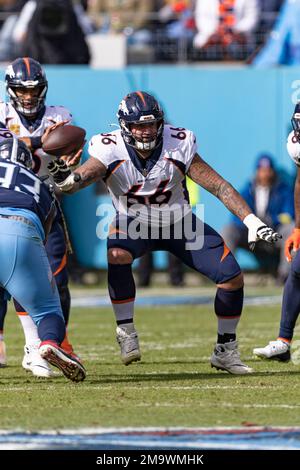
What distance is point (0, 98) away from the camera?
325 inches

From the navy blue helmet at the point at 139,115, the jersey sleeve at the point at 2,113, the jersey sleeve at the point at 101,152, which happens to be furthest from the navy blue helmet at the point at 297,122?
the jersey sleeve at the point at 2,113

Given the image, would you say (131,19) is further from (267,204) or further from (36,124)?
(36,124)

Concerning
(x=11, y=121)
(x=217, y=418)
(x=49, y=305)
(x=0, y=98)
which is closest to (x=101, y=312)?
(x=0, y=98)

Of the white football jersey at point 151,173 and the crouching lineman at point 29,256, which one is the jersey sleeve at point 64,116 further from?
the crouching lineman at point 29,256

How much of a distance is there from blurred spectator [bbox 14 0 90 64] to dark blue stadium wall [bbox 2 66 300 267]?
0.85 feet

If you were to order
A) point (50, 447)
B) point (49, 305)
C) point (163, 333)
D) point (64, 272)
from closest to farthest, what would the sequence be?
point (50, 447) → point (49, 305) → point (64, 272) → point (163, 333)

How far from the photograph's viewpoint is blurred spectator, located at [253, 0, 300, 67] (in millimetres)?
13711

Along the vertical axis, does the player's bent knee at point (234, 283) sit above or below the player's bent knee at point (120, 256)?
below

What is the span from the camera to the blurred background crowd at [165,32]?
13695mm

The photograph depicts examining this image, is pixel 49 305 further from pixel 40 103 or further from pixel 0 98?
pixel 0 98

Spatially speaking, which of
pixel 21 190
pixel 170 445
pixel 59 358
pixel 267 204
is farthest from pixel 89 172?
pixel 267 204

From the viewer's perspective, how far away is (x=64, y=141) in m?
6.49

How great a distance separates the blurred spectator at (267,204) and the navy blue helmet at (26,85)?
6.06 metres

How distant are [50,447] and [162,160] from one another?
257 centimetres
